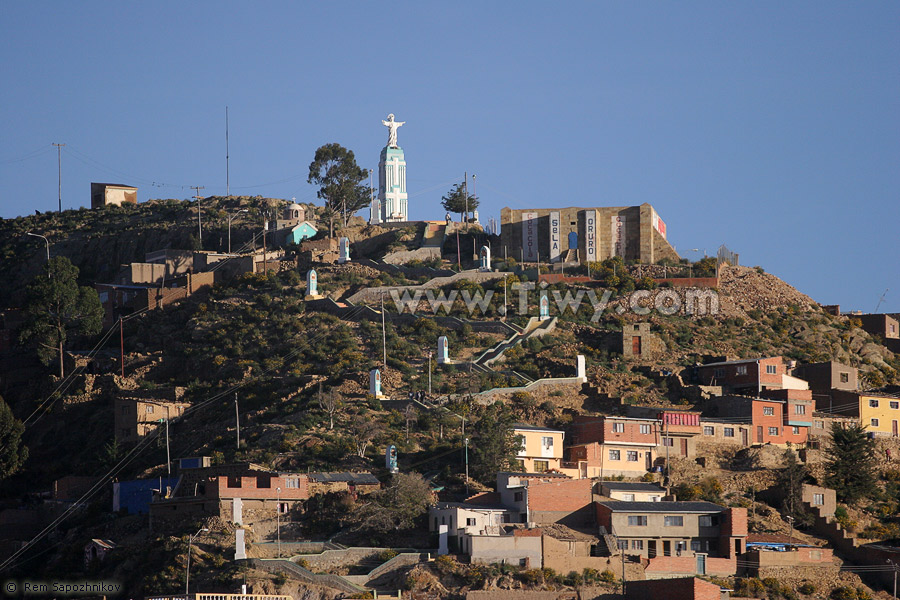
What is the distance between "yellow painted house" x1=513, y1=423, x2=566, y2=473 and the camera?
229ft

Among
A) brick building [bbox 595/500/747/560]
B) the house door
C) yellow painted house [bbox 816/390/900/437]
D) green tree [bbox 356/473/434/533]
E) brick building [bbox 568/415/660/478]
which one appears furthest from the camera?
yellow painted house [bbox 816/390/900/437]

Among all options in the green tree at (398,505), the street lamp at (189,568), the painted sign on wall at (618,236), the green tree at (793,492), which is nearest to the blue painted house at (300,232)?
the painted sign on wall at (618,236)

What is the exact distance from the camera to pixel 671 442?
72188 mm

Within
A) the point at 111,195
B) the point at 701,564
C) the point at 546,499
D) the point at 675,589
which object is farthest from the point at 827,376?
the point at 111,195

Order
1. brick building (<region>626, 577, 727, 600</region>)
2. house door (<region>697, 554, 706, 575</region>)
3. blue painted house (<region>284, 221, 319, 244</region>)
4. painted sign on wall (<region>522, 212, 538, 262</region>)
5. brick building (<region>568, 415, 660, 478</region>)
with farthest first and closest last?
blue painted house (<region>284, 221, 319, 244</region>)
painted sign on wall (<region>522, 212, 538, 262</region>)
brick building (<region>568, 415, 660, 478</region>)
house door (<region>697, 554, 706, 575</region>)
brick building (<region>626, 577, 727, 600</region>)

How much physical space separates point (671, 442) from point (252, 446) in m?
18.6

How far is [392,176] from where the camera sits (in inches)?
4978

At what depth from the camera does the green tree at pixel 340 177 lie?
111 meters

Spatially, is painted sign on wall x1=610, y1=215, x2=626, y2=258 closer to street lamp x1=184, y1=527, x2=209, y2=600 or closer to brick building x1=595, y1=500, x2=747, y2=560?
brick building x1=595, y1=500, x2=747, y2=560

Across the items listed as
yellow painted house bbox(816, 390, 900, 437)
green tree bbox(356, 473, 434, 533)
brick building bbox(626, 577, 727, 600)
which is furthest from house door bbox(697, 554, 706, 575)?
yellow painted house bbox(816, 390, 900, 437)

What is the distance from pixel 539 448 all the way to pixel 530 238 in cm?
2983

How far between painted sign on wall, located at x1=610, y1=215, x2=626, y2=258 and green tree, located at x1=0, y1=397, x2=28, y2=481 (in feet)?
125

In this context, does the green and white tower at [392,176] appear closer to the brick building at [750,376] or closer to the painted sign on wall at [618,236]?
the painted sign on wall at [618,236]

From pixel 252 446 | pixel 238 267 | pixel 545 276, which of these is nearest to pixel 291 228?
pixel 238 267
